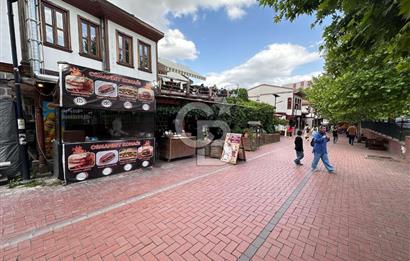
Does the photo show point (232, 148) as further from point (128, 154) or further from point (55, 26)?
point (55, 26)

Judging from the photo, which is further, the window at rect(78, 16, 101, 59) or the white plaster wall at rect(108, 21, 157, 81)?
the white plaster wall at rect(108, 21, 157, 81)

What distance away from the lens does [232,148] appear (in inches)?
313

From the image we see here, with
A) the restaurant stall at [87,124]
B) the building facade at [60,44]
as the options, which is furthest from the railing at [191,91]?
the restaurant stall at [87,124]

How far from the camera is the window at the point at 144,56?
1020 centimetres

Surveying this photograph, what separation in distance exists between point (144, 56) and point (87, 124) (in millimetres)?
5168

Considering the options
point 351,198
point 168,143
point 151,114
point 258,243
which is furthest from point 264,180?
point 151,114

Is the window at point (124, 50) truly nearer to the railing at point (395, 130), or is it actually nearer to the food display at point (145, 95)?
the food display at point (145, 95)

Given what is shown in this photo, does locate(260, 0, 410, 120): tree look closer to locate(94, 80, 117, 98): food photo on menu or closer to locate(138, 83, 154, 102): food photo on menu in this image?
locate(138, 83, 154, 102): food photo on menu

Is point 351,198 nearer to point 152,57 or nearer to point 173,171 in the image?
point 173,171

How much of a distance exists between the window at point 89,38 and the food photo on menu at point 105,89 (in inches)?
151

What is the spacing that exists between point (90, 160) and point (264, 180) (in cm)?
548

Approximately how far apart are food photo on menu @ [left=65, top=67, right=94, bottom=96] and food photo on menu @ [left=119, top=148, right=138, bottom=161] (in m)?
2.10

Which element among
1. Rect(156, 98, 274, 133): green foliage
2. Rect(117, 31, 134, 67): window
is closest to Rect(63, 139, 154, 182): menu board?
Rect(156, 98, 274, 133): green foliage

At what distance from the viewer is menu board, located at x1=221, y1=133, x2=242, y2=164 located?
25.5ft
